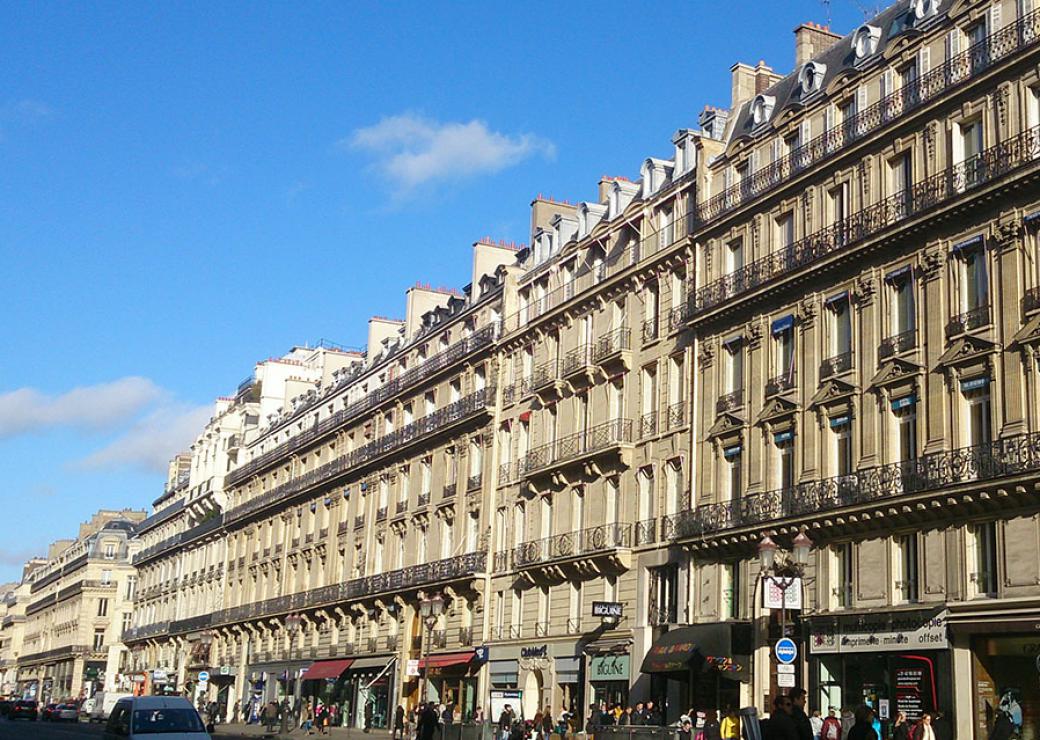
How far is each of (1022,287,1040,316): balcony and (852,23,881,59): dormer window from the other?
9495 millimetres

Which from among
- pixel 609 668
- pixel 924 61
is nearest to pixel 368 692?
pixel 609 668

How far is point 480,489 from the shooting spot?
171 ft

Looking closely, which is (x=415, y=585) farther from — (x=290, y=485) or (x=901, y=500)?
(x=901, y=500)

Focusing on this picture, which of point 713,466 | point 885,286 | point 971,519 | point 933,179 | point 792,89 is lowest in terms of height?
point 971,519

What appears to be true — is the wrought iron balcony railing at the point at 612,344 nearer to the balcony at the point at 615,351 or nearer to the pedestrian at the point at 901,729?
the balcony at the point at 615,351

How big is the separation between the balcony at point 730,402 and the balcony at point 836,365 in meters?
3.69

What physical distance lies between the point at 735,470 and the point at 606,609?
21.2 ft

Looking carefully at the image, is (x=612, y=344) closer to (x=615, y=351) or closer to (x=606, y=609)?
(x=615, y=351)

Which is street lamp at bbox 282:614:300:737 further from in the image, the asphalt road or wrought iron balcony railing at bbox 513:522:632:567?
wrought iron balcony railing at bbox 513:522:632:567

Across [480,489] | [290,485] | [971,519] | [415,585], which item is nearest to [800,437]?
[971,519]

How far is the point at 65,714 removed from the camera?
73.9 m

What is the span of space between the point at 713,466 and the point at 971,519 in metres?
10.2

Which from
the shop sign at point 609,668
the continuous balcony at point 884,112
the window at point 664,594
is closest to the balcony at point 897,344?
the continuous balcony at point 884,112

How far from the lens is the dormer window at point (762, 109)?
4031 cm
